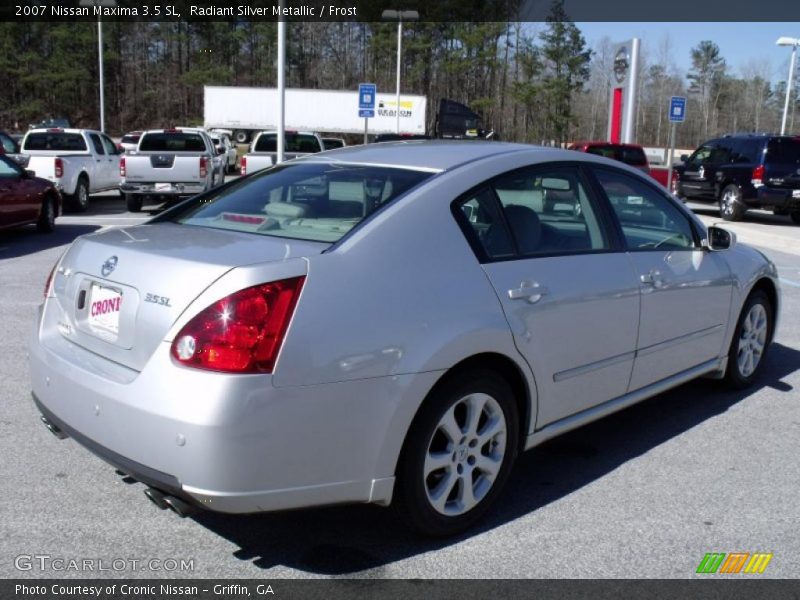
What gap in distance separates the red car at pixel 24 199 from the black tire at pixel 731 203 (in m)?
14.7

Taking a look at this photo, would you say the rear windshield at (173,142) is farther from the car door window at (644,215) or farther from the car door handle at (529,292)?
the car door handle at (529,292)

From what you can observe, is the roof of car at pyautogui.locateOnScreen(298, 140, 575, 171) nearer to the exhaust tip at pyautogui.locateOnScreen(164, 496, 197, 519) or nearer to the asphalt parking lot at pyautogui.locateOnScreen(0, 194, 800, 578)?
the asphalt parking lot at pyautogui.locateOnScreen(0, 194, 800, 578)

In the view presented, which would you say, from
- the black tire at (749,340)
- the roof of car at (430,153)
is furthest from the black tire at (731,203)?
the roof of car at (430,153)

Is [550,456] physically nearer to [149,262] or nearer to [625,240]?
[625,240]

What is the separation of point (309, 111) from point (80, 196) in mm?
30286

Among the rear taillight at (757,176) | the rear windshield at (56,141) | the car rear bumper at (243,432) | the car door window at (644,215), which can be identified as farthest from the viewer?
the rear windshield at (56,141)

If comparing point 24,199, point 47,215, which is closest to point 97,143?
point 47,215

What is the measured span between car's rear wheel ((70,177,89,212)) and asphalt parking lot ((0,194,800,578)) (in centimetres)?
1349

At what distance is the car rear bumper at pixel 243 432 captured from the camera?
9.16ft

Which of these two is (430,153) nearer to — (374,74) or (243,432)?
(243,432)

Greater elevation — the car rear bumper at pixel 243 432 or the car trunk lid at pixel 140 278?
the car trunk lid at pixel 140 278

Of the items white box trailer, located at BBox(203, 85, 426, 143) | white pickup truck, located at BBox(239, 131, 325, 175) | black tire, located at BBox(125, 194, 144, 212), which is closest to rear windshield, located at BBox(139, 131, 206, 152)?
black tire, located at BBox(125, 194, 144, 212)

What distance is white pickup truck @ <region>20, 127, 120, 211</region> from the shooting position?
1692 cm

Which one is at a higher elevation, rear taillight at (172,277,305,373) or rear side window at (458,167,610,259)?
rear side window at (458,167,610,259)
